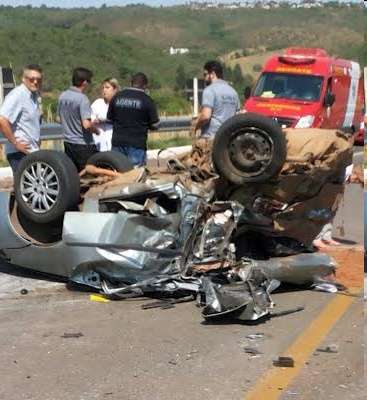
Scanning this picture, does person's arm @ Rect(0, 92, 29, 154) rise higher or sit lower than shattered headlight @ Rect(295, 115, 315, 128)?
higher

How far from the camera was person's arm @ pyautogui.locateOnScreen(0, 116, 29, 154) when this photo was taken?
7.80 meters

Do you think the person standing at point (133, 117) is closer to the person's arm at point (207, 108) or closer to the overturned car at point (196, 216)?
the person's arm at point (207, 108)

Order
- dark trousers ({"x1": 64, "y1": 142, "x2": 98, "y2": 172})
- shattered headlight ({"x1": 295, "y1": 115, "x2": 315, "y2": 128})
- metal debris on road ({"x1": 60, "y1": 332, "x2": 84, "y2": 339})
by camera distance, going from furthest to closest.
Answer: shattered headlight ({"x1": 295, "y1": 115, "x2": 315, "y2": 128})
dark trousers ({"x1": 64, "y1": 142, "x2": 98, "y2": 172})
metal debris on road ({"x1": 60, "y1": 332, "x2": 84, "y2": 339})

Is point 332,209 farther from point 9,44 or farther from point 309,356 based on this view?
point 9,44

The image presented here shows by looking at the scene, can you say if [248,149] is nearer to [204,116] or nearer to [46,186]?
[46,186]

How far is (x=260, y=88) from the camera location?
20.2m

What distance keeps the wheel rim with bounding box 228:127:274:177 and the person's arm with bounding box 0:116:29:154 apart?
230cm

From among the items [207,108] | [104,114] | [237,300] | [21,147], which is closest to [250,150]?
[237,300]

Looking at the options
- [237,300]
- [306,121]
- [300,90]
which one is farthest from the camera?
[300,90]

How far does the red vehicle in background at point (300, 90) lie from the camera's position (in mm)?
19391

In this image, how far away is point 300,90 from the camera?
20000 millimetres

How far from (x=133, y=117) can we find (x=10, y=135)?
5.74ft

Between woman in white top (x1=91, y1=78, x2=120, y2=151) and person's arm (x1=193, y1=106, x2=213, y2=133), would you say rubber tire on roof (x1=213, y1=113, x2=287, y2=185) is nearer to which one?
person's arm (x1=193, y1=106, x2=213, y2=133)

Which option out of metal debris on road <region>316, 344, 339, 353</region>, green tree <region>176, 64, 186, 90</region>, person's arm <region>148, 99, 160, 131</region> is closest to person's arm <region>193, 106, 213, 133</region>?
person's arm <region>148, 99, 160, 131</region>
